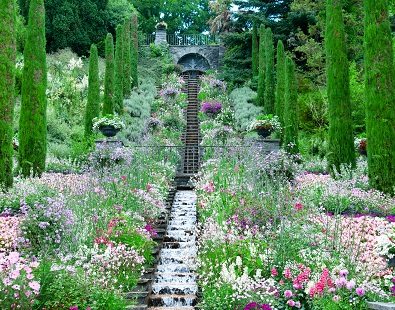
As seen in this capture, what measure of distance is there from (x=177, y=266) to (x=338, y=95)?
24.3 feet

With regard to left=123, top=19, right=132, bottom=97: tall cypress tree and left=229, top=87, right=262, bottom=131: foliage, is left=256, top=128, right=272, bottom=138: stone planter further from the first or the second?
left=123, top=19, right=132, bottom=97: tall cypress tree

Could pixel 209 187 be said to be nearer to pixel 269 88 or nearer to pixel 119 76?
pixel 269 88

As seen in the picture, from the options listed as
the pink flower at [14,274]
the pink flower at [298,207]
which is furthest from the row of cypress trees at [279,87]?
the pink flower at [14,274]

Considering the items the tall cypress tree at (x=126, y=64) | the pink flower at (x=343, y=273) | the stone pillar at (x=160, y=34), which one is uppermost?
the stone pillar at (x=160, y=34)

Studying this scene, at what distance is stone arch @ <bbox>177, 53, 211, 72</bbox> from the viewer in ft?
117

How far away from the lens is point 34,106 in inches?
545

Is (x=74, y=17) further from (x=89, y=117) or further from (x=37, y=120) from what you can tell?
(x=37, y=120)

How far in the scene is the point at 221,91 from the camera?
28.3m

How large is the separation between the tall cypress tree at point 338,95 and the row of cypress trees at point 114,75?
29.6 feet

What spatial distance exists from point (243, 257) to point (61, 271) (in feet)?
8.05

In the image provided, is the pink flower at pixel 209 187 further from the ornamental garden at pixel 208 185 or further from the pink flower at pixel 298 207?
the pink flower at pixel 298 207

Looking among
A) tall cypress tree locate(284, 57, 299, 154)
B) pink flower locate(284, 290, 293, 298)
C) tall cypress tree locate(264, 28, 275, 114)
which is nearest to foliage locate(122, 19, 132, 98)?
tall cypress tree locate(264, 28, 275, 114)

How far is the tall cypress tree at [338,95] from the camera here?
1373cm

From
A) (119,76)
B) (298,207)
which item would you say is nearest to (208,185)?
(298,207)
